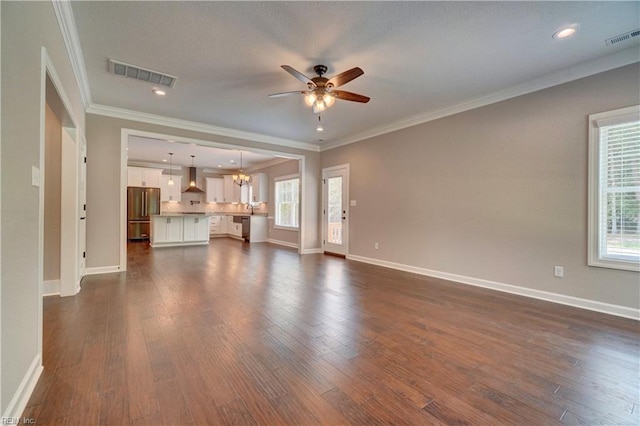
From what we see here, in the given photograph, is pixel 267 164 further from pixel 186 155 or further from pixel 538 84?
pixel 538 84

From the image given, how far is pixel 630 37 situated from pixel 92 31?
16.9 feet

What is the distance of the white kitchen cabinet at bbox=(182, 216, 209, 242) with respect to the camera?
26.5ft

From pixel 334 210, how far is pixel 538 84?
442cm

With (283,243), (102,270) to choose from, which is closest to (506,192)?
(283,243)

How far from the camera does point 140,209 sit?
932 cm

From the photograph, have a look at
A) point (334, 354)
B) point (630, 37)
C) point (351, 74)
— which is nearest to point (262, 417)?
point (334, 354)

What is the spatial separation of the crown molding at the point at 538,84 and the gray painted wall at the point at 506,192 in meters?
0.08

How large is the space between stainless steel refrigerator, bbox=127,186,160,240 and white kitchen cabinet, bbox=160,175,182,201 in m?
0.46

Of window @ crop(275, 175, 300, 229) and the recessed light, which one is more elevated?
the recessed light

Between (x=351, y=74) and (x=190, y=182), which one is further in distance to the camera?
(x=190, y=182)

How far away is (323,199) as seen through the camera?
278 inches

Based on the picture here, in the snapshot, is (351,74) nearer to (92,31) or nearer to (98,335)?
(92,31)

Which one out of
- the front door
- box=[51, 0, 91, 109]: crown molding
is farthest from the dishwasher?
box=[51, 0, 91, 109]: crown molding

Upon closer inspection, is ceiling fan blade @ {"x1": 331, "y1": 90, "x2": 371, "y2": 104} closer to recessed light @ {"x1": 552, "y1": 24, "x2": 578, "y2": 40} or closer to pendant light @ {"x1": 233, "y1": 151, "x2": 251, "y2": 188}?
recessed light @ {"x1": 552, "y1": 24, "x2": 578, "y2": 40}
